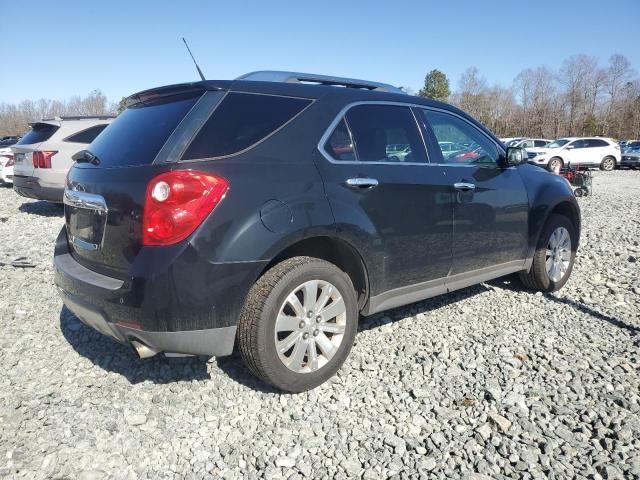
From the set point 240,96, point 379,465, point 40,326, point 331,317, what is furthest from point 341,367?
point 40,326

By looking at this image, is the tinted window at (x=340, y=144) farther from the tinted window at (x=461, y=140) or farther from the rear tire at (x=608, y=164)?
the rear tire at (x=608, y=164)

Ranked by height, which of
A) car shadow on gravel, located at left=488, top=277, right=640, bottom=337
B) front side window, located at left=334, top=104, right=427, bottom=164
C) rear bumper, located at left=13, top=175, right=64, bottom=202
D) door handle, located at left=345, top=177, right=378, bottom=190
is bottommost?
car shadow on gravel, located at left=488, top=277, right=640, bottom=337

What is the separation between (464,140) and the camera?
3.93 meters

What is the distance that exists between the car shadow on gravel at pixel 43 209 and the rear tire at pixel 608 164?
87.8 feet

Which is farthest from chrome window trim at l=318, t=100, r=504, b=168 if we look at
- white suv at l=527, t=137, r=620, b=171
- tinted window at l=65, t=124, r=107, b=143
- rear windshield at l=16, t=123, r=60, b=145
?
white suv at l=527, t=137, r=620, b=171

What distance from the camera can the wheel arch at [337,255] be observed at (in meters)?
2.79

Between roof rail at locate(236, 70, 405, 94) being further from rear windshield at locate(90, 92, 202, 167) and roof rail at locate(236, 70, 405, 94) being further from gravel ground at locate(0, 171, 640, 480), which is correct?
gravel ground at locate(0, 171, 640, 480)

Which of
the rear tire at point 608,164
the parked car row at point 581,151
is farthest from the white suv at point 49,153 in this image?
the rear tire at point 608,164

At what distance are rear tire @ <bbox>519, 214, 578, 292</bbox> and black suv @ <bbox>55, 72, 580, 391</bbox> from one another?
1104 mm

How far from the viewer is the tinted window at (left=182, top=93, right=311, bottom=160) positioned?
8.34 ft

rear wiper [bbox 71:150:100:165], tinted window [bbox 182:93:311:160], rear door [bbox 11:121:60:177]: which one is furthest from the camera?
rear door [bbox 11:121:60:177]

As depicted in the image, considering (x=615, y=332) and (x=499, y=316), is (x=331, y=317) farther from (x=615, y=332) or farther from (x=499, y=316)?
(x=615, y=332)

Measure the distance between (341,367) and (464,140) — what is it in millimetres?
2091

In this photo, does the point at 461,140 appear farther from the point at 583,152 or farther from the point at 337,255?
the point at 583,152
